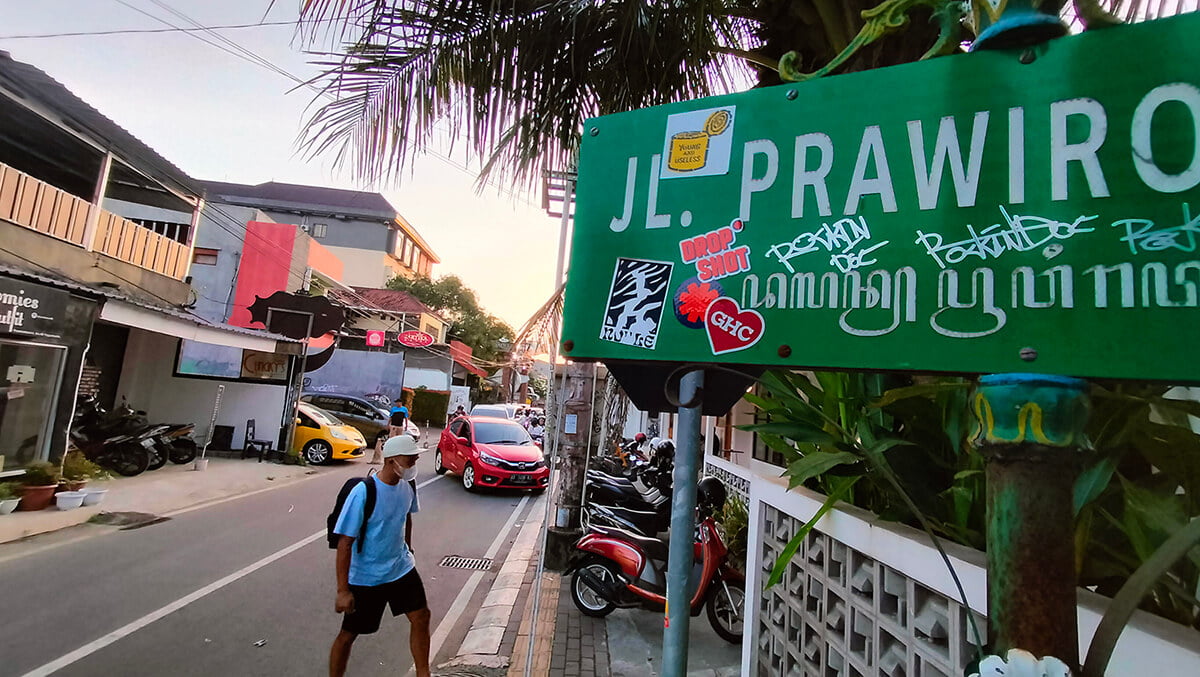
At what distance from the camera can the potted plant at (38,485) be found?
7.22 meters

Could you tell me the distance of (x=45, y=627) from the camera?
14.2 feet

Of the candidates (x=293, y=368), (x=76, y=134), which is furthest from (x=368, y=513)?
(x=293, y=368)

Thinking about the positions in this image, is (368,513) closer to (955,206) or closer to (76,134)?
(955,206)

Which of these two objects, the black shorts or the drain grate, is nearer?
the black shorts

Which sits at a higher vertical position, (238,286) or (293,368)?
(238,286)

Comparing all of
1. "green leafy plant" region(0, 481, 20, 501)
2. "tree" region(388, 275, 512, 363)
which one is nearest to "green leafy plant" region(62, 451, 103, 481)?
"green leafy plant" region(0, 481, 20, 501)

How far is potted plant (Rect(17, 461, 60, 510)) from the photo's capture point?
7.22 metres

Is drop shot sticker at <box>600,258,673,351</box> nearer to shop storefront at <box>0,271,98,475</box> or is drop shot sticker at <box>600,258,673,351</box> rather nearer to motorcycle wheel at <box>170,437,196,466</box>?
shop storefront at <box>0,271,98,475</box>

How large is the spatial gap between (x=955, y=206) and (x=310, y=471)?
1430 cm

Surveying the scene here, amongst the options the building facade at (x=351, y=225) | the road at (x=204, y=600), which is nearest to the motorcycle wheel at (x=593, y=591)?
the road at (x=204, y=600)

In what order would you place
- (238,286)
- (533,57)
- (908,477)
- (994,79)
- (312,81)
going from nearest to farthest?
(994,79) < (908,477) < (312,81) < (533,57) < (238,286)

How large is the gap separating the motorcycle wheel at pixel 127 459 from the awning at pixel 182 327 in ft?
6.92

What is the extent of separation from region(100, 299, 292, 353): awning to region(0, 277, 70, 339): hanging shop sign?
78 cm

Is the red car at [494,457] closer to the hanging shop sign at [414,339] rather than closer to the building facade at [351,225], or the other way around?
the hanging shop sign at [414,339]
